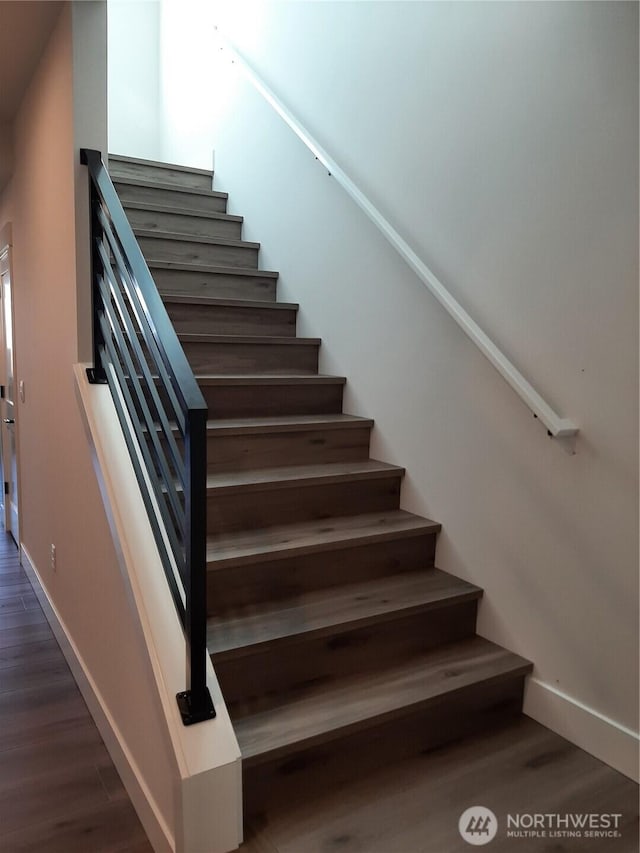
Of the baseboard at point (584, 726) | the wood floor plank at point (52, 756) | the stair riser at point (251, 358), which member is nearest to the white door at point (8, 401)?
the stair riser at point (251, 358)

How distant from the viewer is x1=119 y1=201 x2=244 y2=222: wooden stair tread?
356cm

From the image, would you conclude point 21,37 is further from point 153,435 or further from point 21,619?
point 21,619

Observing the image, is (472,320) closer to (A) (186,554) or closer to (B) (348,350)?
(B) (348,350)

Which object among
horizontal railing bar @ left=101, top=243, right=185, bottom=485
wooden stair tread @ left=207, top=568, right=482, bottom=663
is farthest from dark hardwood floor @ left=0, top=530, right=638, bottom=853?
horizontal railing bar @ left=101, top=243, right=185, bottom=485

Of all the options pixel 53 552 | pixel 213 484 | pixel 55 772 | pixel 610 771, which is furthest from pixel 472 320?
pixel 53 552

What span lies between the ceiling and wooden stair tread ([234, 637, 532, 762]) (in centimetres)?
245

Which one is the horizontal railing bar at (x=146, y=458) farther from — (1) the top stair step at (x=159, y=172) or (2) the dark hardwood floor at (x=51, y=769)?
(1) the top stair step at (x=159, y=172)

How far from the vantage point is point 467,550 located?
7.46 feet

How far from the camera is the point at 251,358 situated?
9.82 ft

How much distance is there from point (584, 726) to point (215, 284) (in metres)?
2.57

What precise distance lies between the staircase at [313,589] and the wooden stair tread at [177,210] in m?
0.64

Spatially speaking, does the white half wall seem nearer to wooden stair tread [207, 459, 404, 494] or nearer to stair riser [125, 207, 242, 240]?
wooden stair tread [207, 459, 404, 494]

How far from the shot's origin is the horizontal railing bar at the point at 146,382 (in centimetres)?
149
